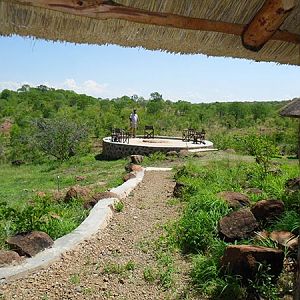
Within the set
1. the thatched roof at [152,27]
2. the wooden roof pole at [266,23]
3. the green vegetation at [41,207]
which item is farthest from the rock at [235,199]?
the wooden roof pole at [266,23]

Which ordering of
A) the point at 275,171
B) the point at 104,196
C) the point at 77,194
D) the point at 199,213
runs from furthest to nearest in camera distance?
the point at 275,171, the point at 77,194, the point at 104,196, the point at 199,213

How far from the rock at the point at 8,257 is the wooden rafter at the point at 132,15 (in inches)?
110

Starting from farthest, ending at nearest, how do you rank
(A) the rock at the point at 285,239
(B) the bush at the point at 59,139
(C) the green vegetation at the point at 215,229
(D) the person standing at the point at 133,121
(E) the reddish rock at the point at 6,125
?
(E) the reddish rock at the point at 6,125
(D) the person standing at the point at 133,121
(B) the bush at the point at 59,139
(A) the rock at the point at 285,239
(C) the green vegetation at the point at 215,229

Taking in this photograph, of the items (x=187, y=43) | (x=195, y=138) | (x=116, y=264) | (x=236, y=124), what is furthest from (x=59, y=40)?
(x=236, y=124)

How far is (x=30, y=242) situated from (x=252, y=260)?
2376 mm

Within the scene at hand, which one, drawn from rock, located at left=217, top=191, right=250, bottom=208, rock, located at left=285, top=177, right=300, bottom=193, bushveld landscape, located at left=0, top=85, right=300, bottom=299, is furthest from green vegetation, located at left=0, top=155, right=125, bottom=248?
rock, located at left=285, top=177, right=300, bottom=193

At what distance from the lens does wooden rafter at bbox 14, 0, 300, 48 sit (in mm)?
2197

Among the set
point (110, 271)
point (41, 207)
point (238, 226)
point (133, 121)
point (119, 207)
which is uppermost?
point (133, 121)

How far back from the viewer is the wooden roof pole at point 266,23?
232 centimetres

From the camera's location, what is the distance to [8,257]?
414 centimetres

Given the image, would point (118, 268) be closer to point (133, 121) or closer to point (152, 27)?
point (152, 27)

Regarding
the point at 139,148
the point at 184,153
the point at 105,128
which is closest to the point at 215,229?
the point at 184,153

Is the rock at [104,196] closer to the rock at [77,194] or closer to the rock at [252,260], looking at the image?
the rock at [77,194]

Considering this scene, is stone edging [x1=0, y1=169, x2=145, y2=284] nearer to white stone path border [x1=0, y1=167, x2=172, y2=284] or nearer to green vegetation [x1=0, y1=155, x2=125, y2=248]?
white stone path border [x1=0, y1=167, x2=172, y2=284]
